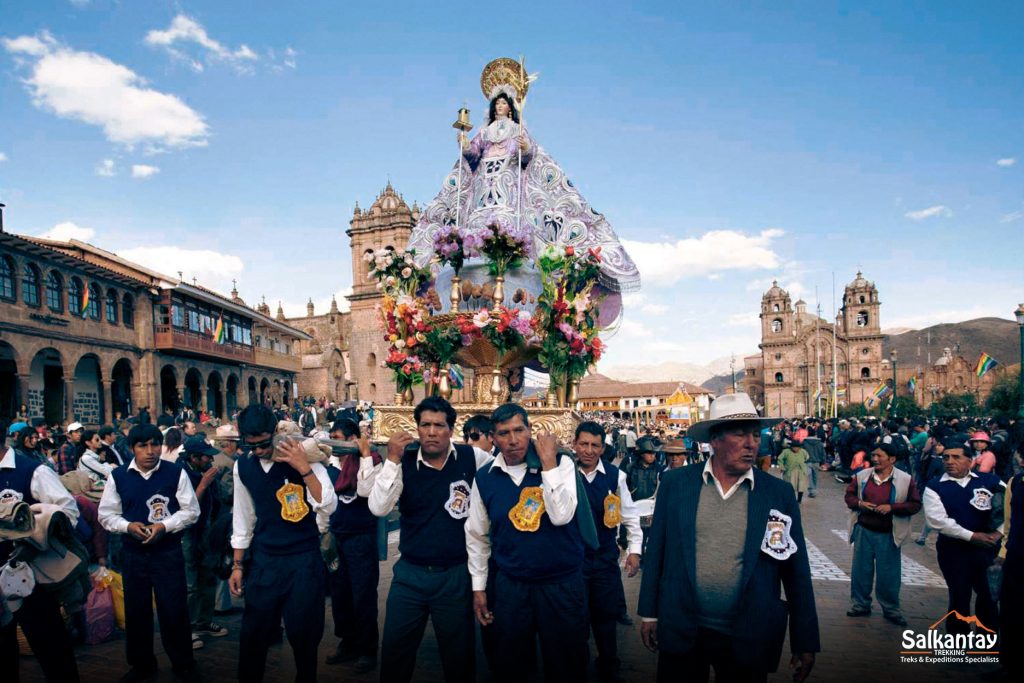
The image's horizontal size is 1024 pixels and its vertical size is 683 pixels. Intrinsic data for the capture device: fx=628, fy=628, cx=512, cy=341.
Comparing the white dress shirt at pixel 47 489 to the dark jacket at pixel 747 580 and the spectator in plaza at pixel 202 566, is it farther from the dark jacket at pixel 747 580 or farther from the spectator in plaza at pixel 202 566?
the dark jacket at pixel 747 580

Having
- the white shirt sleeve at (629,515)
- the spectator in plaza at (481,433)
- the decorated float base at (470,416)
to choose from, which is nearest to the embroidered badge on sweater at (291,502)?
the white shirt sleeve at (629,515)

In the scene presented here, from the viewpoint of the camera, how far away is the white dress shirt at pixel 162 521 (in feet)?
15.7

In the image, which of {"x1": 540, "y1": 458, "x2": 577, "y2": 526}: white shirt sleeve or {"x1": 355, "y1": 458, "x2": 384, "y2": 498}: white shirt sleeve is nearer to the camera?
{"x1": 540, "y1": 458, "x2": 577, "y2": 526}: white shirt sleeve

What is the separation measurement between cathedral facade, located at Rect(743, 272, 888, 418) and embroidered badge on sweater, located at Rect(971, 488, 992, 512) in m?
80.8

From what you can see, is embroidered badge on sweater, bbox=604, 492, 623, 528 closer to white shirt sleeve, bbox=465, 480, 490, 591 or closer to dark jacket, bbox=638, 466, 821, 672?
white shirt sleeve, bbox=465, 480, 490, 591

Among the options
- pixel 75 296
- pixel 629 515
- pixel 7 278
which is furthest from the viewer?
pixel 75 296

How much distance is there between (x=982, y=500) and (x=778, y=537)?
11.1 feet

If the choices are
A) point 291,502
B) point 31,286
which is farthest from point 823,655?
point 31,286

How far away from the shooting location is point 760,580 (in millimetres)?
3107

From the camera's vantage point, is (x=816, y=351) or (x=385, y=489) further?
(x=816, y=351)

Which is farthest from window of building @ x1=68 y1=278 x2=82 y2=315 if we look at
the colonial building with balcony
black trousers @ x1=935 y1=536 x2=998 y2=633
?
black trousers @ x1=935 y1=536 x2=998 y2=633

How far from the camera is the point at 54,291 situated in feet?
72.0

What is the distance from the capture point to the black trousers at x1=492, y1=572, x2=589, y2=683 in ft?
12.2

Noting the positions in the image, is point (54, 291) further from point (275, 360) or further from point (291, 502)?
point (291, 502)
